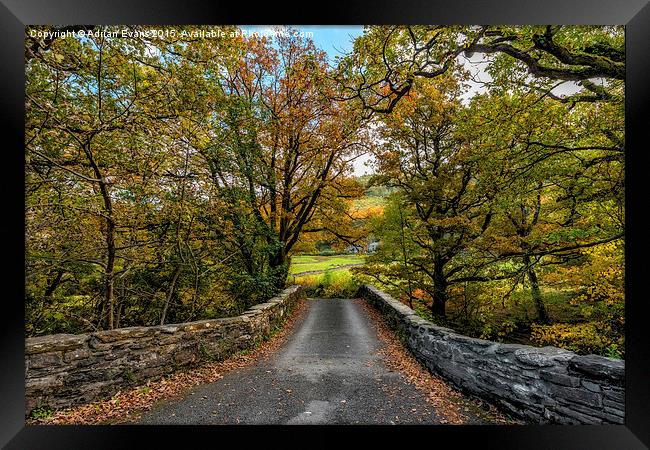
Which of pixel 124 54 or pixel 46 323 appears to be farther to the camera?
pixel 46 323

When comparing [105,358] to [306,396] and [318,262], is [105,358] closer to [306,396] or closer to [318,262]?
[306,396]

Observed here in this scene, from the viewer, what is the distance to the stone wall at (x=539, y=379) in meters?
1.92

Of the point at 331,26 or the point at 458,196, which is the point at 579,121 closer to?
the point at 458,196

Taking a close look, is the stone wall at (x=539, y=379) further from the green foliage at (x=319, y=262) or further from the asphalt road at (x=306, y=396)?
the green foliage at (x=319, y=262)

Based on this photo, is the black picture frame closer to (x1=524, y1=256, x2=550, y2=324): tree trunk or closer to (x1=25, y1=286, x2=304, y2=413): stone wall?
(x1=25, y1=286, x2=304, y2=413): stone wall

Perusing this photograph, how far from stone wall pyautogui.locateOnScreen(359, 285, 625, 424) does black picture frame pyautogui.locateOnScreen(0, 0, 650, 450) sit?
0.49 ft

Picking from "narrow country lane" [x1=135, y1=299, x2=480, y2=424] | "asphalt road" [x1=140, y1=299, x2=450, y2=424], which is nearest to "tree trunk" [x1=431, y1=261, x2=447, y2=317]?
"narrow country lane" [x1=135, y1=299, x2=480, y2=424]

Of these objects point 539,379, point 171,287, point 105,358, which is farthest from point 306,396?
point 171,287

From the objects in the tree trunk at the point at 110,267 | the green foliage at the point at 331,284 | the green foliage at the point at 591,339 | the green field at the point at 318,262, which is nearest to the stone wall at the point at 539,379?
the green foliage at the point at 591,339

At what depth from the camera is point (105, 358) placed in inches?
103
